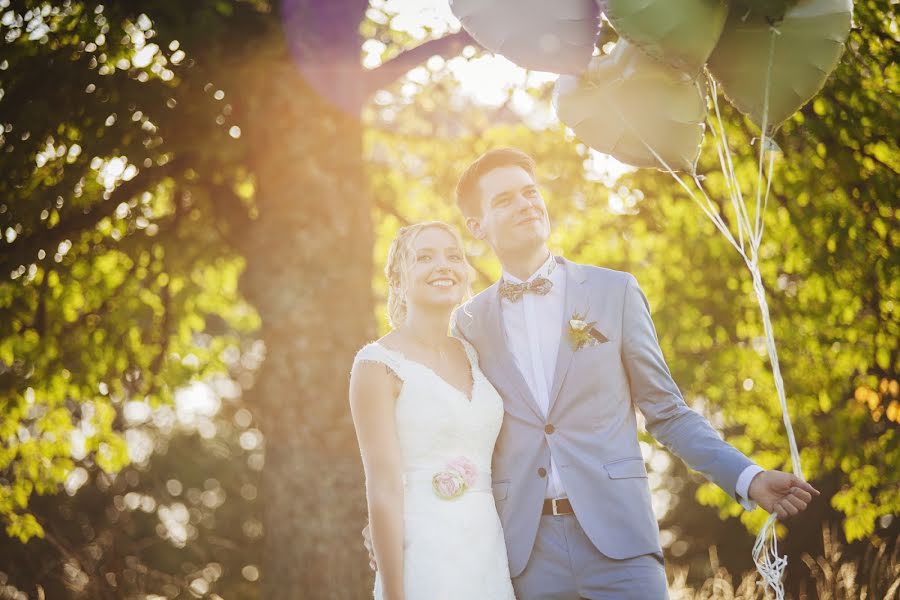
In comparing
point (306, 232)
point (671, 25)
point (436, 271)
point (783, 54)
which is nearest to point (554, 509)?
point (436, 271)

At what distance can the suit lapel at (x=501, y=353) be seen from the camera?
147 inches

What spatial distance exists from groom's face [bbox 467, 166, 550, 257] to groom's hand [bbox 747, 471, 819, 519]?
4.71 feet

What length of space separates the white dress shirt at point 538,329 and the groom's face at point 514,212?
0.56ft

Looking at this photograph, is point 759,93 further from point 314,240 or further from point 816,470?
point 816,470

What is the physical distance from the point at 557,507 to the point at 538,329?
2.64 ft

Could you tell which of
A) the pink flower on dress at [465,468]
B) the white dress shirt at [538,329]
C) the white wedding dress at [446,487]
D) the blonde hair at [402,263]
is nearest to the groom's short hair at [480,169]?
the blonde hair at [402,263]

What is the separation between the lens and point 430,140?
10109 mm

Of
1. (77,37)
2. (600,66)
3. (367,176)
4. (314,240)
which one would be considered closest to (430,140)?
(367,176)

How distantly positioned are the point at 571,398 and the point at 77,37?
5623 mm

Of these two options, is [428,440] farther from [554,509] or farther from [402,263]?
[402,263]

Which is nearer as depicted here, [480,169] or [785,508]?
[785,508]

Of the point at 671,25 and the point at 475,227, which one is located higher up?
the point at 671,25

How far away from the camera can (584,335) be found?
→ 12.1 ft

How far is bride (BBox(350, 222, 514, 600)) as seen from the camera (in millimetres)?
3498
